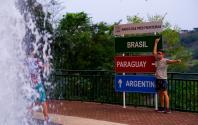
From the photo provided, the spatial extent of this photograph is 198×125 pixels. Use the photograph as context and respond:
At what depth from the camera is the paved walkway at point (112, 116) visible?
11.9 metres

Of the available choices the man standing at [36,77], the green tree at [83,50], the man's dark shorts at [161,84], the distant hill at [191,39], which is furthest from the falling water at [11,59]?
the distant hill at [191,39]

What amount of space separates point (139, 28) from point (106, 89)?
2.84 m

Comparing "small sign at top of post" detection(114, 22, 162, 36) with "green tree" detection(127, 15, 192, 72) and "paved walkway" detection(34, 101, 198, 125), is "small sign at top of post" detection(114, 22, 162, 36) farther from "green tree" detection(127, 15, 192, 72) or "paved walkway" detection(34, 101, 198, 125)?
"green tree" detection(127, 15, 192, 72)

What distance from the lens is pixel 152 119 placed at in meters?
12.4

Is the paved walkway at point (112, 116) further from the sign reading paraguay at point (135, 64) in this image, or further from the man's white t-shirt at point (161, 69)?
the sign reading paraguay at point (135, 64)

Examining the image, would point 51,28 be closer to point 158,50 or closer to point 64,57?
point 64,57

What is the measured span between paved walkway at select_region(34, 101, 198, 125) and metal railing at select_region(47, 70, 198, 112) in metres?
0.44

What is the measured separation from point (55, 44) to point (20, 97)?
44.8 feet

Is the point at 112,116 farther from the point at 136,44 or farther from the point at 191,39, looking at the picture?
the point at 191,39

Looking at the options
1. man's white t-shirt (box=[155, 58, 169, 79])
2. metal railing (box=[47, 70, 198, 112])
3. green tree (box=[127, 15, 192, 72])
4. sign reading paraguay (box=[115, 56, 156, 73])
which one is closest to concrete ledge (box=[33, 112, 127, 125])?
man's white t-shirt (box=[155, 58, 169, 79])

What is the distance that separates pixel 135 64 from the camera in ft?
47.8

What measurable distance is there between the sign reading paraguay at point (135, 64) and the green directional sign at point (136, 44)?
0.23m

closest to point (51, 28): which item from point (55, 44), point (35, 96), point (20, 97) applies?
point (55, 44)

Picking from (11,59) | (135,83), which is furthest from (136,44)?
(11,59)
